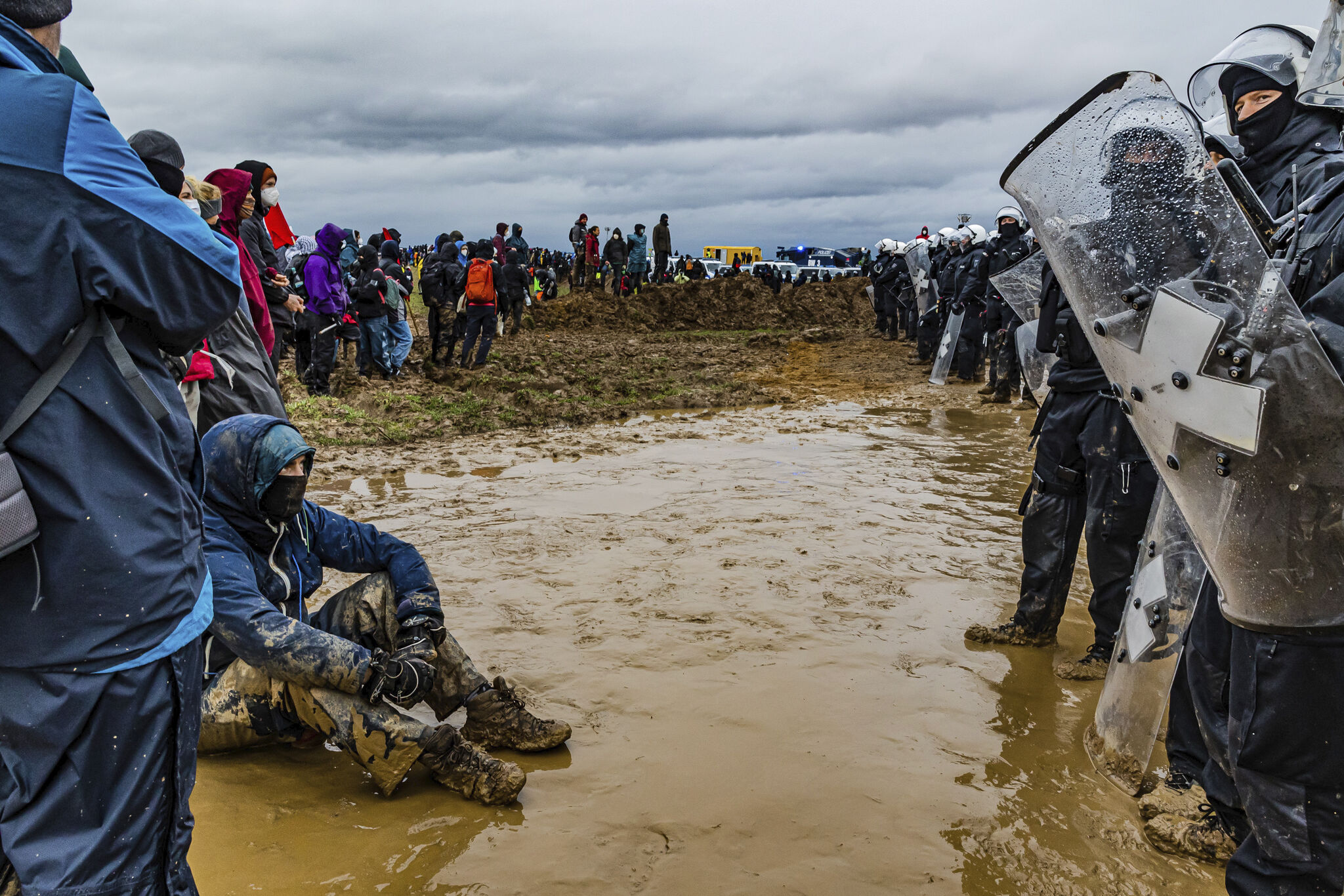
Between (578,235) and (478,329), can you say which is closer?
(478,329)

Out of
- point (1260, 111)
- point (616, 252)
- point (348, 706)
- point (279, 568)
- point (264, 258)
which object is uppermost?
point (616, 252)

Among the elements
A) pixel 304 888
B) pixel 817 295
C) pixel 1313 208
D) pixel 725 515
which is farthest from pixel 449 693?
pixel 817 295

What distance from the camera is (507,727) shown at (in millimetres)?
3066

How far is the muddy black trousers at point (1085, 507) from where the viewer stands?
3547 mm

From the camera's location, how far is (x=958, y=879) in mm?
2445

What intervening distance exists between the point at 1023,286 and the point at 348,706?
3.74 m

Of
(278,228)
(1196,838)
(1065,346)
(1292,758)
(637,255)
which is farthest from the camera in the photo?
(637,255)

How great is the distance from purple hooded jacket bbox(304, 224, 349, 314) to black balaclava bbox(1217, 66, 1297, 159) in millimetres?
9361

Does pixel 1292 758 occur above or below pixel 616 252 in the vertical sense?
below

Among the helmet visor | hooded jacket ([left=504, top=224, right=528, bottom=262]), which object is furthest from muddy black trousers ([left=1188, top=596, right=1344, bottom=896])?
hooded jacket ([left=504, top=224, right=528, bottom=262])

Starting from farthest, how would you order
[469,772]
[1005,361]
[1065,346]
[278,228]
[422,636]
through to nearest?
[1005,361], [278,228], [1065,346], [422,636], [469,772]

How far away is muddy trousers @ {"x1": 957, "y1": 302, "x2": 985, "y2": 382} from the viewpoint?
41.2 ft

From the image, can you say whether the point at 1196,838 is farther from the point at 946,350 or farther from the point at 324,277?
the point at 946,350

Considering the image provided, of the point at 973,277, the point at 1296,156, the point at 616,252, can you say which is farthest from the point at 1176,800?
the point at 616,252
